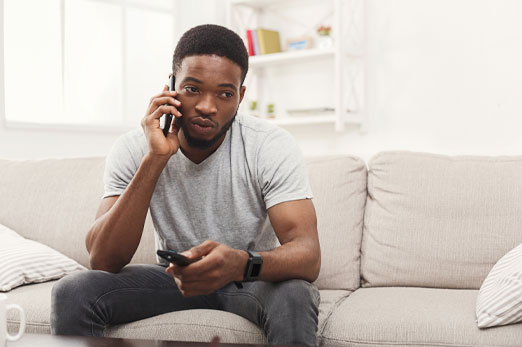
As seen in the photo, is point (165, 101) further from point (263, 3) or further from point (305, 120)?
point (263, 3)

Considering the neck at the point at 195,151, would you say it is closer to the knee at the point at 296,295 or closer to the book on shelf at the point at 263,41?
the knee at the point at 296,295

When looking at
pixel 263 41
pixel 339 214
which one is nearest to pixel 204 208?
pixel 339 214

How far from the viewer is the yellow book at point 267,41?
13.8 ft

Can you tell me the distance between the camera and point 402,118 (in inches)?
152

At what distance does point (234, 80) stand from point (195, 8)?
3006 mm

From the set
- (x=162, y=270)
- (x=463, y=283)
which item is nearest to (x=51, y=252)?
(x=162, y=270)

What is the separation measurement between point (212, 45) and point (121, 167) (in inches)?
15.7

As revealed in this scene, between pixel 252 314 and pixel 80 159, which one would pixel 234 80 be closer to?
pixel 252 314

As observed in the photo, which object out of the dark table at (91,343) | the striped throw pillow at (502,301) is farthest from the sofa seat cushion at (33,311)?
the striped throw pillow at (502,301)

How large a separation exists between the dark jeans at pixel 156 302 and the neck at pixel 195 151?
306 mm

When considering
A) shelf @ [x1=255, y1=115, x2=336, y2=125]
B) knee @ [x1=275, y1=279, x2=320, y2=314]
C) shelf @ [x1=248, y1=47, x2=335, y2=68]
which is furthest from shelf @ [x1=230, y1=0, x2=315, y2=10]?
knee @ [x1=275, y1=279, x2=320, y2=314]

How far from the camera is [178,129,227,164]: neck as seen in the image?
5.67 ft

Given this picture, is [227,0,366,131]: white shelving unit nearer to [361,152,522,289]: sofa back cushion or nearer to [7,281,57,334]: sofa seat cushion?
[361,152,522,289]: sofa back cushion

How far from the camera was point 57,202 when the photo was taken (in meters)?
2.30
